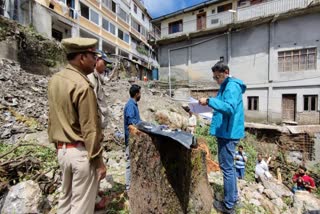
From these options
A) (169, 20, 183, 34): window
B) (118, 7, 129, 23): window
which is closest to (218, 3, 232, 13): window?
(169, 20, 183, 34): window

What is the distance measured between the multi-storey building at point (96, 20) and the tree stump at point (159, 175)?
1415 centimetres

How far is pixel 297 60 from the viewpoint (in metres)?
13.5

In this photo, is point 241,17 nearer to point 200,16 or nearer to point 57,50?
point 200,16

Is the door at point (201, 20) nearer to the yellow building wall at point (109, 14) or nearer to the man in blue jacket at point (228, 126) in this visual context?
the yellow building wall at point (109, 14)

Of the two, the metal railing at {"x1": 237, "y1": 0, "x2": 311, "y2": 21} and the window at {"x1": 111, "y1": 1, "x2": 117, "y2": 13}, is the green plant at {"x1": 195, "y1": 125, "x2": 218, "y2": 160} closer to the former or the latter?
the metal railing at {"x1": 237, "y1": 0, "x2": 311, "y2": 21}

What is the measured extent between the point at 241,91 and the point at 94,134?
6.10ft

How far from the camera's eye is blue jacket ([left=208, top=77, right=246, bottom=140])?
2361 mm

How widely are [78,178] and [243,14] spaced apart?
17008 mm

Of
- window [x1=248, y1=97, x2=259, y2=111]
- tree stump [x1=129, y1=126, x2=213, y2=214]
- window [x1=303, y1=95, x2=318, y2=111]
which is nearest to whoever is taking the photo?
tree stump [x1=129, y1=126, x2=213, y2=214]

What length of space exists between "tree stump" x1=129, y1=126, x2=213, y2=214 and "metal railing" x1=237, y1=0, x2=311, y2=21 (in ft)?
50.6

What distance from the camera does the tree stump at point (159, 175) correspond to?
2.29 metres

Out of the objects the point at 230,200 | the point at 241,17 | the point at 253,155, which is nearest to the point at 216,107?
the point at 230,200

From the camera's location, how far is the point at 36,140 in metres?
5.60

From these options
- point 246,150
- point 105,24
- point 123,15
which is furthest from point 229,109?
point 123,15
